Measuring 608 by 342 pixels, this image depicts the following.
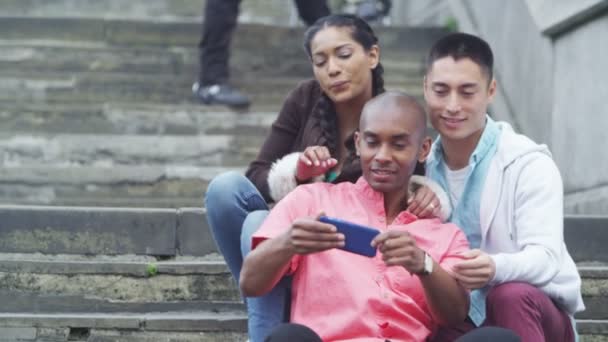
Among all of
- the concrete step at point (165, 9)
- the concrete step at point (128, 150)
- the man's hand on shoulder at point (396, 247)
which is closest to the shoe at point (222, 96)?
the concrete step at point (128, 150)

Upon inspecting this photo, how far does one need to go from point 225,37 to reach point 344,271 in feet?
11.2

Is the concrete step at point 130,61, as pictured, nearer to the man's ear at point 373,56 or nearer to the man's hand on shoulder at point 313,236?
the man's ear at point 373,56

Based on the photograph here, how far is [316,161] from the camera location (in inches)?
124

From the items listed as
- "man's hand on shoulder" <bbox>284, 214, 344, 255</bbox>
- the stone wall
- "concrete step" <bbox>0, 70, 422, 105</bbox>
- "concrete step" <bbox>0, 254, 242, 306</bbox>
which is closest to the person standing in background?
"concrete step" <bbox>0, 70, 422, 105</bbox>

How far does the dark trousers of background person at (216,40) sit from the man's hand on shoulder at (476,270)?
3.50m

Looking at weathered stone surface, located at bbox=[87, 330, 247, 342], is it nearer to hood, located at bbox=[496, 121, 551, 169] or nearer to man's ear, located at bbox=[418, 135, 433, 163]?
man's ear, located at bbox=[418, 135, 433, 163]

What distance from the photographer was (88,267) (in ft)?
12.3

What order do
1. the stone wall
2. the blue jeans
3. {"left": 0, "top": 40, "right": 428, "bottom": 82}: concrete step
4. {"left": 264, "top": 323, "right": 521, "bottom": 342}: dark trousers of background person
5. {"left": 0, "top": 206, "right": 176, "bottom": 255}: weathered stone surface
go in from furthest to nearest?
1. {"left": 0, "top": 40, "right": 428, "bottom": 82}: concrete step
2. the stone wall
3. {"left": 0, "top": 206, "right": 176, "bottom": 255}: weathered stone surface
4. the blue jeans
5. {"left": 264, "top": 323, "right": 521, "bottom": 342}: dark trousers of background person

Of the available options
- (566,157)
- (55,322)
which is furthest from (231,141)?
(55,322)

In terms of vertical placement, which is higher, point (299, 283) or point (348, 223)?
point (348, 223)

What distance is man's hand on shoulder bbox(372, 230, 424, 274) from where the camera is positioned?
8.52ft

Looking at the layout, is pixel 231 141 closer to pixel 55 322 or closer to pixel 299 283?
pixel 55 322

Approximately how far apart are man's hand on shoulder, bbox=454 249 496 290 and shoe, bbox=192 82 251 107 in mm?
3498

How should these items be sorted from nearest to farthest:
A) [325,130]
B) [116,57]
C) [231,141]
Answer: [325,130] → [231,141] → [116,57]
